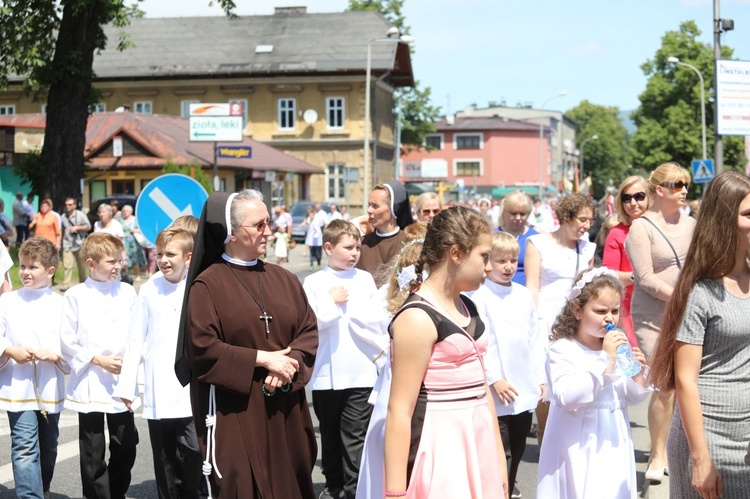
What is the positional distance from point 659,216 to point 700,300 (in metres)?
3.57

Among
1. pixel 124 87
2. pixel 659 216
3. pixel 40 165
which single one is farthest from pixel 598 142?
pixel 659 216

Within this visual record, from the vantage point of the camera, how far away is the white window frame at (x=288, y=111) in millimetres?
62625

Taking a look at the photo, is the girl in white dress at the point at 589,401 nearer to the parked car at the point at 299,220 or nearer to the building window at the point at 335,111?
the parked car at the point at 299,220

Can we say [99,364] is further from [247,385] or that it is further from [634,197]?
[634,197]

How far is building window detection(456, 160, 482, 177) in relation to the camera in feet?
406

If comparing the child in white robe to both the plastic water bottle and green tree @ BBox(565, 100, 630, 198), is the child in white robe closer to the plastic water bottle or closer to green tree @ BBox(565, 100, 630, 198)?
the plastic water bottle

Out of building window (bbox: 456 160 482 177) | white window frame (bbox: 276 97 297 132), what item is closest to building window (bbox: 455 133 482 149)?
building window (bbox: 456 160 482 177)

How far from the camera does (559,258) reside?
8.15 m

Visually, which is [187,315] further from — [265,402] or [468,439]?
[468,439]

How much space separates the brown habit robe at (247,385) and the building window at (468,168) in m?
119

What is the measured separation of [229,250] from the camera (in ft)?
16.6

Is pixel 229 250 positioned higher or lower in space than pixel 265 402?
higher

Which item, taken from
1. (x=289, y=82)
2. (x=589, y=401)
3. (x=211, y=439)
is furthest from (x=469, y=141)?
(x=211, y=439)

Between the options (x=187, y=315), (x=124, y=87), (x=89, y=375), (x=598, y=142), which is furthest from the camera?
(x=598, y=142)
